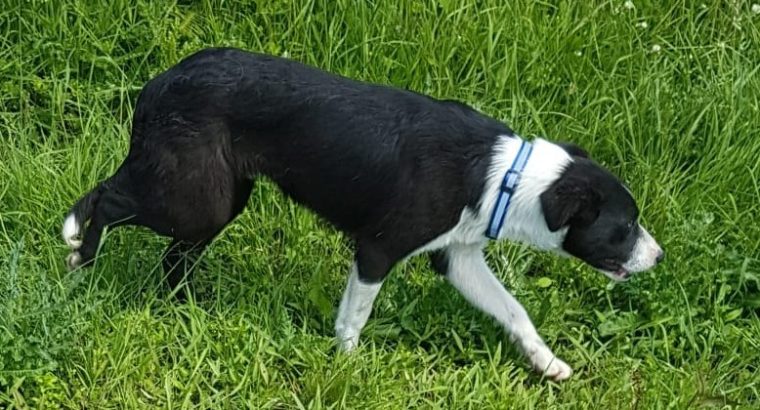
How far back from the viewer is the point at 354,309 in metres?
4.33

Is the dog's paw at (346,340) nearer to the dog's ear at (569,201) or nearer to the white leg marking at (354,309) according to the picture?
the white leg marking at (354,309)

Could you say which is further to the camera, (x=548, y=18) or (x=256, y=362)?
(x=548, y=18)

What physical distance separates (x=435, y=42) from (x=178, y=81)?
1.65 m

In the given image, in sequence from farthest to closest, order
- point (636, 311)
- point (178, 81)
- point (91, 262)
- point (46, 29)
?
point (46, 29) → point (636, 311) → point (91, 262) → point (178, 81)

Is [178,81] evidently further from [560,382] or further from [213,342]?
[560,382]

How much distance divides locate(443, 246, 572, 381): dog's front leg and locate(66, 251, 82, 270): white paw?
1283 mm

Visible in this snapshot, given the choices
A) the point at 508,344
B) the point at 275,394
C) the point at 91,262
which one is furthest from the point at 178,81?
the point at 508,344

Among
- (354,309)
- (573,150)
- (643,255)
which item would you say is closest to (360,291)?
(354,309)

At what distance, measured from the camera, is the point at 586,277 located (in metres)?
4.87

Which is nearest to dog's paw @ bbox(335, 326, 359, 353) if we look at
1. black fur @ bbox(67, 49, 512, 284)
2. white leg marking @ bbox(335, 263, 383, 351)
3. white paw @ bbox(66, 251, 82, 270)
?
white leg marking @ bbox(335, 263, 383, 351)

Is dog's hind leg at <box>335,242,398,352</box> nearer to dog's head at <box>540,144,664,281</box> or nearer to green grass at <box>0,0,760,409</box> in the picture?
green grass at <box>0,0,760,409</box>

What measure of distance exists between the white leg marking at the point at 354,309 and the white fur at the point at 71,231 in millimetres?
954

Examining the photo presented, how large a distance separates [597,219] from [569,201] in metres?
0.17

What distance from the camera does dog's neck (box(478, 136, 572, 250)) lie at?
13.5 feet
